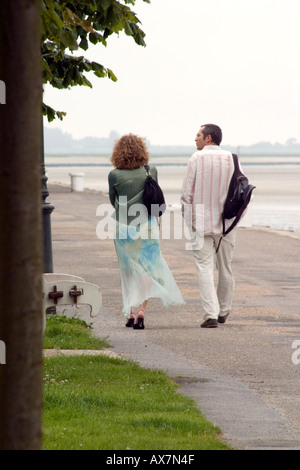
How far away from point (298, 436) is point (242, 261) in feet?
38.8

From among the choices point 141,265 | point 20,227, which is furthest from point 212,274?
point 20,227

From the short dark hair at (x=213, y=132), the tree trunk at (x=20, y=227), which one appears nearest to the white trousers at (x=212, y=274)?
the short dark hair at (x=213, y=132)

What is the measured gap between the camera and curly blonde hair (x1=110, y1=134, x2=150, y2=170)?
1070 centimetres

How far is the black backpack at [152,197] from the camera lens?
1061 centimetres

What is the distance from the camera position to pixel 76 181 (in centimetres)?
4456

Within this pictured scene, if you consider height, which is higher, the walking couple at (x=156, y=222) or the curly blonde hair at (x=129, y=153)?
the curly blonde hair at (x=129, y=153)

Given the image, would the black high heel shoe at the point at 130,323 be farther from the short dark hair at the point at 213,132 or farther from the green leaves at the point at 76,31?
the green leaves at the point at 76,31

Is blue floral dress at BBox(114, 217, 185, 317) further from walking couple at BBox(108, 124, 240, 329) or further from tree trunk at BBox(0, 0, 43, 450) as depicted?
tree trunk at BBox(0, 0, 43, 450)

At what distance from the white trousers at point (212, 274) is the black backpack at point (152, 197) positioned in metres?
0.62

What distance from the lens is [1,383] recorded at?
3.34 meters

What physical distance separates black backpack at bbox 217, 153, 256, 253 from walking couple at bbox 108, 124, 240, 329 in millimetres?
63

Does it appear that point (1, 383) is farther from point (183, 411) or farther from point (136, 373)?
point (136, 373)
